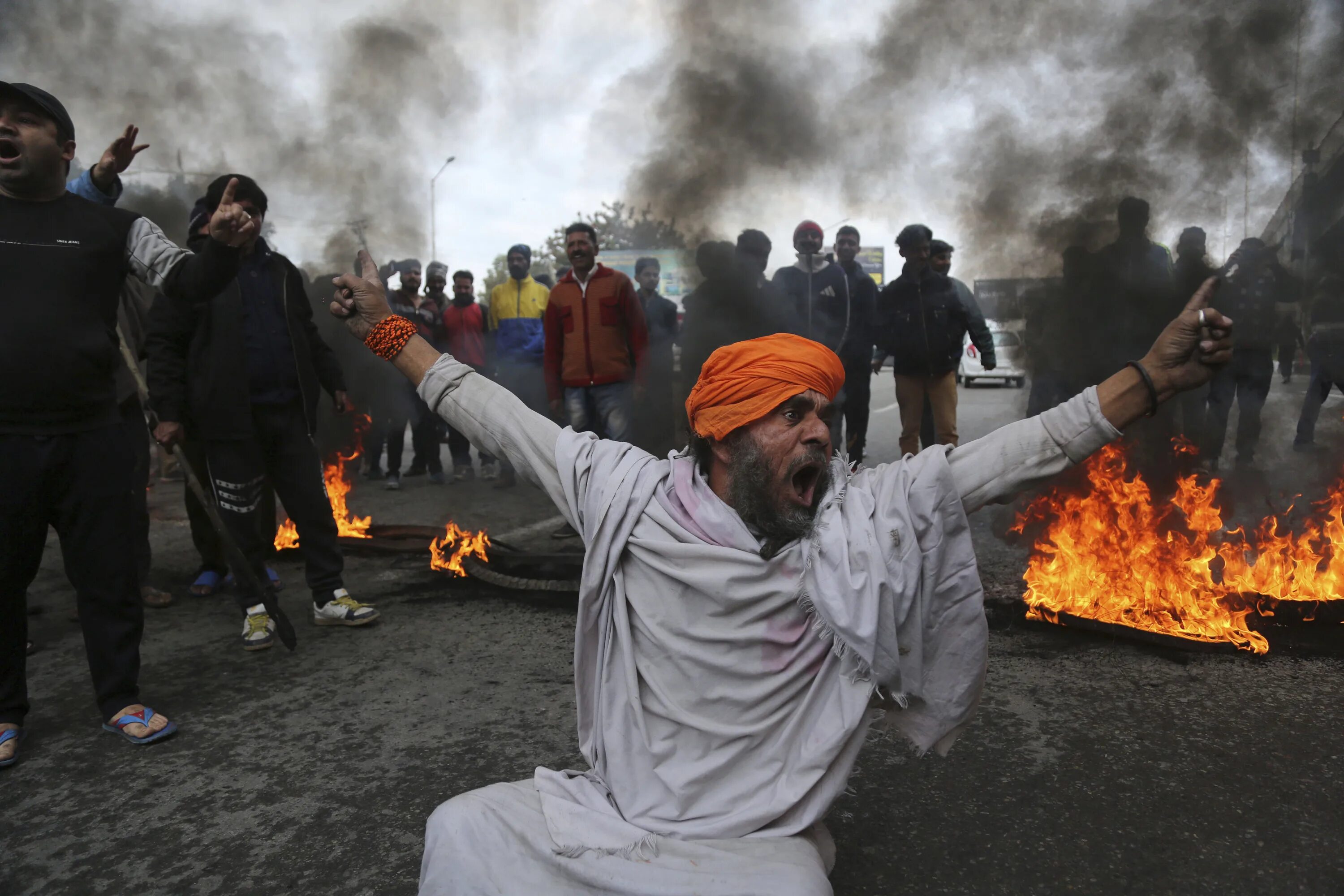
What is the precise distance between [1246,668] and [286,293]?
14.9 feet

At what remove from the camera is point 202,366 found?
453 centimetres

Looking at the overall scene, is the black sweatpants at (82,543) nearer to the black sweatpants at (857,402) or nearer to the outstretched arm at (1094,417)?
the outstretched arm at (1094,417)

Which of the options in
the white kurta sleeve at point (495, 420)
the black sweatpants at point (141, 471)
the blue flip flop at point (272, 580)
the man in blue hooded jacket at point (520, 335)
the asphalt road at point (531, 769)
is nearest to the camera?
the white kurta sleeve at point (495, 420)

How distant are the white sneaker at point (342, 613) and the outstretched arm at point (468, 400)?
2.57 m

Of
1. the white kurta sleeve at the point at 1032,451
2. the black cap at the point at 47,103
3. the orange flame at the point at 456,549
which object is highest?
the black cap at the point at 47,103

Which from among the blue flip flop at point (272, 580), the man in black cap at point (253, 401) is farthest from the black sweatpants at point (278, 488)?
the blue flip flop at point (272, 580)

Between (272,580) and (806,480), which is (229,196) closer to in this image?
(806,480)

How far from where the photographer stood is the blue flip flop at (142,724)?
3.37 meters

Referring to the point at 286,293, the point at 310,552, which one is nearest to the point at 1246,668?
the point at 310,552

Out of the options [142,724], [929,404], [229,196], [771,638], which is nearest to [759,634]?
[771,638]

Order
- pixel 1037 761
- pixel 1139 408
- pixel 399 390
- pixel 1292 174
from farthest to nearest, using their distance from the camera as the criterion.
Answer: pixel 399 390 < pixel 1292 174 < pixel 1037 761 < pixel 1139 408

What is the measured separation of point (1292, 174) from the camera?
5465mm

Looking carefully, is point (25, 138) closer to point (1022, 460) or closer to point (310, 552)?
point (310, 552)

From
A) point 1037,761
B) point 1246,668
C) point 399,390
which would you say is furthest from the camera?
point 399,390
